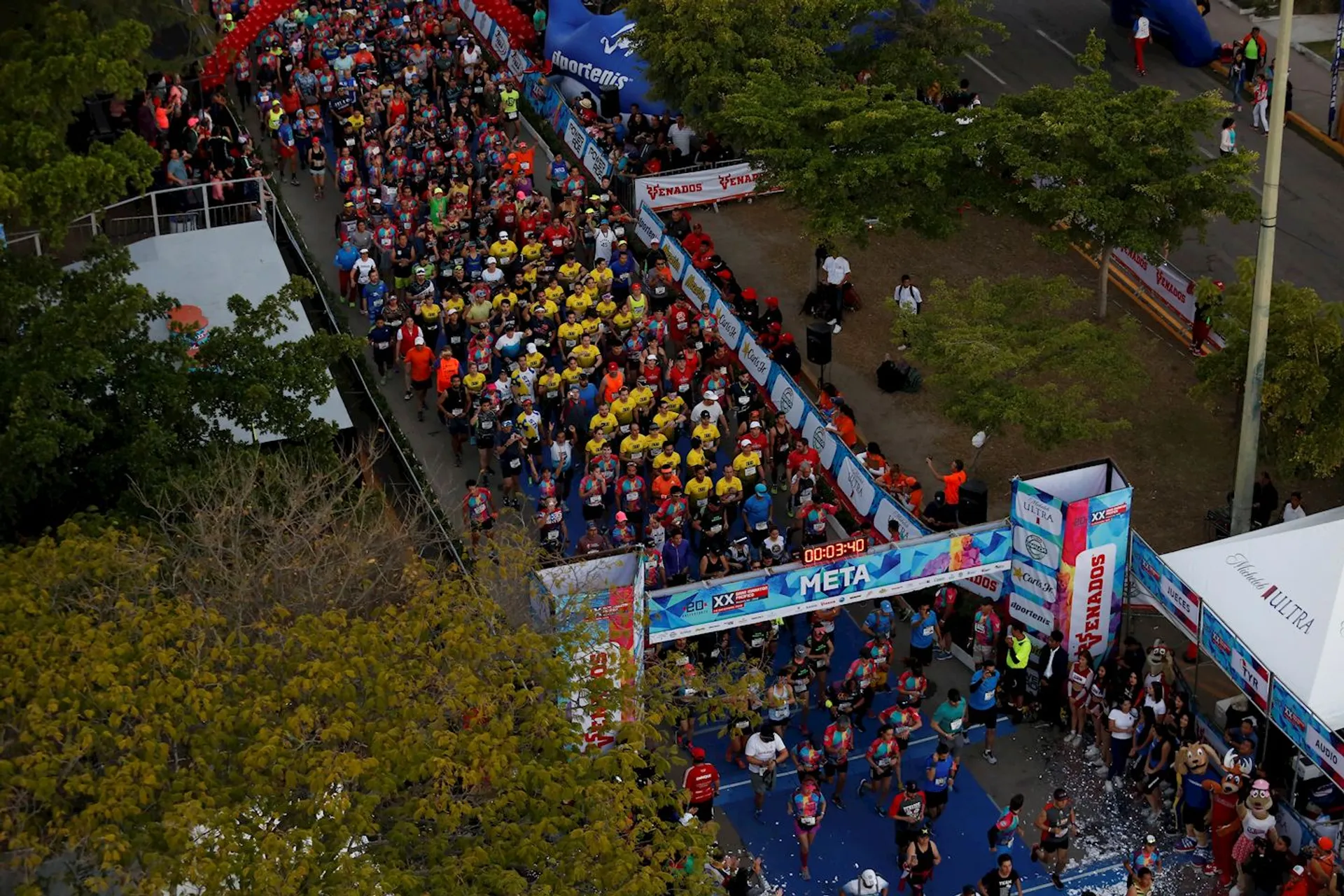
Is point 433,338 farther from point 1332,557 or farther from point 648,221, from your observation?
point 1332,557

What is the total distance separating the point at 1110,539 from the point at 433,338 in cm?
1242

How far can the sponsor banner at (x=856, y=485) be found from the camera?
26922mm

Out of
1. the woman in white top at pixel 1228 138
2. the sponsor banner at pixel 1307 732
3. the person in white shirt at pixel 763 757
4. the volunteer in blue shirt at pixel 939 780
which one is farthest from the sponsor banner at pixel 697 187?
the sponsor banner at pixel 1307 732

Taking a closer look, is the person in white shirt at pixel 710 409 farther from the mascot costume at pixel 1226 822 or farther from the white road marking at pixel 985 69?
the white road marking at pixel 985 69

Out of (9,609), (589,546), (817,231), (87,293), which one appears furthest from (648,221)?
(9,609)

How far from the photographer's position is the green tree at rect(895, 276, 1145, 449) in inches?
1057

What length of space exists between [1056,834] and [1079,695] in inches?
101

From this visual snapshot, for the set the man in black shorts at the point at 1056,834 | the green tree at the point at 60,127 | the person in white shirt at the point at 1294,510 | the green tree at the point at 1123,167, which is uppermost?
the green tree at the point at 60,127

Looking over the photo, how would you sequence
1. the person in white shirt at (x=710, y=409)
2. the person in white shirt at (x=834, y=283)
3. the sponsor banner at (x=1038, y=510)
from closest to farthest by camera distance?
the sponsor banner at (x=1038, y=510) → the person in white shirt at (x=710, y=409) → the person in white shirt at (x=834, y=283)

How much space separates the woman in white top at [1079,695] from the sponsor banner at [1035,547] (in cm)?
126

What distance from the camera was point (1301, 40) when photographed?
139 ft

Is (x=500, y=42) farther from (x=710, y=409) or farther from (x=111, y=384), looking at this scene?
(x=111, y=384)

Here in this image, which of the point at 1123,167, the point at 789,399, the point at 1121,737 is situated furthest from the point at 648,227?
the point at 1121,737

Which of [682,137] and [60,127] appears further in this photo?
[682,137]
